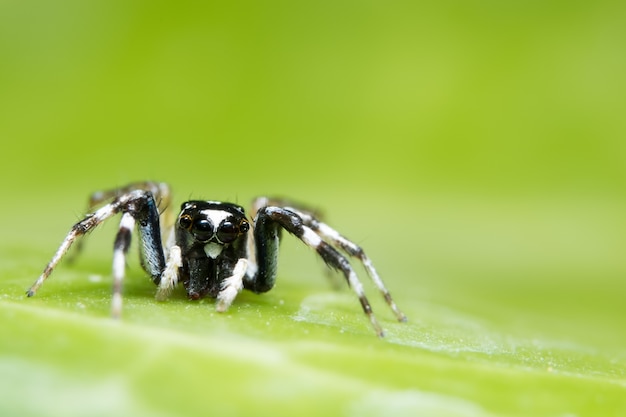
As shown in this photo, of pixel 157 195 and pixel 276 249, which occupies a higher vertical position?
pixel 157 195

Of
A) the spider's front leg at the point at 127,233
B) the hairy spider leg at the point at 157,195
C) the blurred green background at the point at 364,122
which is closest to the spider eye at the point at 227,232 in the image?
the spider's front leg at the point at 127,233

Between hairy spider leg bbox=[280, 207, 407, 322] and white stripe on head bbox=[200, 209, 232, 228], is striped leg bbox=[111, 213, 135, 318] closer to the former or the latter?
white stripe on head bbox=[200, 209, 232, 228]

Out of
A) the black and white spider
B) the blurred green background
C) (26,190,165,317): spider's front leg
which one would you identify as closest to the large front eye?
the black and white spider

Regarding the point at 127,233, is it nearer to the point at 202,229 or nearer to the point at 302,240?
the point at 202,229

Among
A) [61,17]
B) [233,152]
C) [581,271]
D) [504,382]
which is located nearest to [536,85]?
[581,271]

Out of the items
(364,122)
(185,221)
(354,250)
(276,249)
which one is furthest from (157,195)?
(364,122)

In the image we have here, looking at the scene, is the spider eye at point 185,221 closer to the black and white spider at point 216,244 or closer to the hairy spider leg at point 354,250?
the black and white spider at point 216,244
